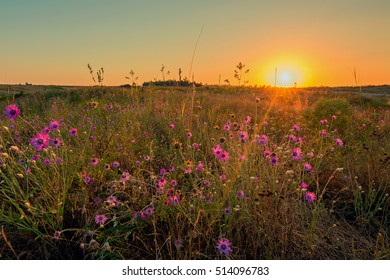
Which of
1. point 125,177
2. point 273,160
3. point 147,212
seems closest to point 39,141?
point 125,177

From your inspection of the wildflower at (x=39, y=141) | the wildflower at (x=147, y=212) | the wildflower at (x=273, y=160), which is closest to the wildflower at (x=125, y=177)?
the wildflower at (x=147, y=212)

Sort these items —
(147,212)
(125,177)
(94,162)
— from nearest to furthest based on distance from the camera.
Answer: (147,212), (125,177), (94,162)

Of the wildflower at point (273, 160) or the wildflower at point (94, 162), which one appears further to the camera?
the wildflower at point (94, 162)

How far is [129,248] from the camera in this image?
186 centimetres

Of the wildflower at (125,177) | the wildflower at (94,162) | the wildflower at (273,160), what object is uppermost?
the wildflower at (273,160)

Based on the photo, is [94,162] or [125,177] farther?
[94,162]

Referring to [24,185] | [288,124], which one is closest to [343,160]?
[288,124]

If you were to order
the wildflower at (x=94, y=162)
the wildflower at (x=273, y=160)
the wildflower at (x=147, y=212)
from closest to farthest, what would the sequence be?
1. the wildflower at (x=147, y=212)
2. the wildflower at (x=273, y=160)
3. the wildflower at (x=94, y=162)

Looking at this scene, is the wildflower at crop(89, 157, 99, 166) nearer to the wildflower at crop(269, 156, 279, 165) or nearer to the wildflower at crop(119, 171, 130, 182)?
the wildflower at crop(119, 171, 130, 182)

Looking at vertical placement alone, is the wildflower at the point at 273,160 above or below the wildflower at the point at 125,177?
above

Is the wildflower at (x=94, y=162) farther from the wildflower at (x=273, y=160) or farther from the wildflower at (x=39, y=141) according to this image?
the wildflower at (x=273, y=160)

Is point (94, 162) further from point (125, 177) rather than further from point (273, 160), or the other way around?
point (273, 160)

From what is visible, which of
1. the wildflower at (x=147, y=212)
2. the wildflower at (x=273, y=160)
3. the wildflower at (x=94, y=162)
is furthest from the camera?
the wildflower at (x=94, y=162)

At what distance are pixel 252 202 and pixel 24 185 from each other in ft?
5.48
